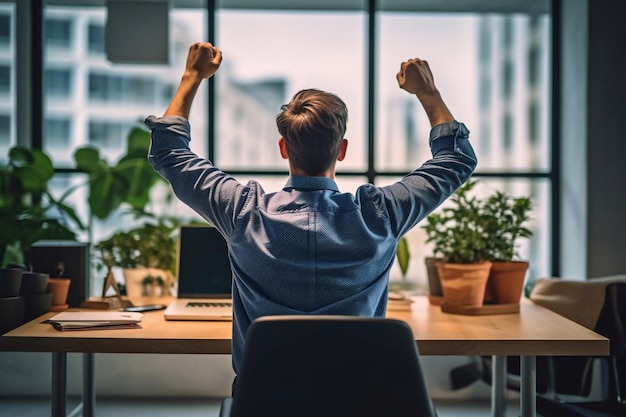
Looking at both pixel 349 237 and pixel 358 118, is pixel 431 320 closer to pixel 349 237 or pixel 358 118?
pixel 349 237

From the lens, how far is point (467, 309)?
256 cm

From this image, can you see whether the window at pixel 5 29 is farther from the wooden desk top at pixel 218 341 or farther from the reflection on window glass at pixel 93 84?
the wooden desk top at pixel 218 341

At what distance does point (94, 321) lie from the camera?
7.48ft

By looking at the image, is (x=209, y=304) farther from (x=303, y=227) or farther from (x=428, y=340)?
(x=303, y=227)

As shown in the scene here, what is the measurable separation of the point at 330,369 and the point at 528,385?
3.81ft

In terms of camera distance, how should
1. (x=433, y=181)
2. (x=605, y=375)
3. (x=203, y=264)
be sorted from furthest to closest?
(x=605, y=375) → (x=203, y=264) → (x=433, y=181)

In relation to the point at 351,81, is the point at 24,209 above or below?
below

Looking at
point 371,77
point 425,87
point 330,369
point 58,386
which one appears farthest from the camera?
point 371,77

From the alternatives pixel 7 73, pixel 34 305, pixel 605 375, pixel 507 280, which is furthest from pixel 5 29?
pixel 605 375

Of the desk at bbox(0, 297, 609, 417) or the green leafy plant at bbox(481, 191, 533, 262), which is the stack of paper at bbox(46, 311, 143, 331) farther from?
the green leafy plant at bbox(481, 191, 533, 262)

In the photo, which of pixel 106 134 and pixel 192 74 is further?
pixel 106 134

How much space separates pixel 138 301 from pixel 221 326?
0.66 m

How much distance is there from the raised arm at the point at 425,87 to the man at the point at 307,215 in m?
0.12

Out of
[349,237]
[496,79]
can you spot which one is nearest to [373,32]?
[496,79]
